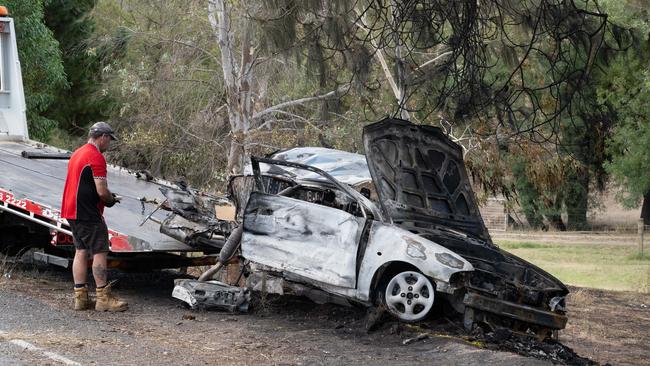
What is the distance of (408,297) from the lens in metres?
8.70

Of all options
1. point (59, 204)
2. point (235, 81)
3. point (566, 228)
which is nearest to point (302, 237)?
point (59, 204)

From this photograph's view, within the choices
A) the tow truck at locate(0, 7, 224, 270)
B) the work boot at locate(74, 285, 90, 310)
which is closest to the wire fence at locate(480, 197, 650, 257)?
the tow truck at locate(0, 7, 224, 270)

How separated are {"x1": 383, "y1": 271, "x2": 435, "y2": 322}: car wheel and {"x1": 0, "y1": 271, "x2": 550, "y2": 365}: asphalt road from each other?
0.56ft

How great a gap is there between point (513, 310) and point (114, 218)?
4.43m

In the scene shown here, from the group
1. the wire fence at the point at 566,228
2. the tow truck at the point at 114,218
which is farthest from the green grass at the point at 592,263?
the tow truck at the point at 114,218

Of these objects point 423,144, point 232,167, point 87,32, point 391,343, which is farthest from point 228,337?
point 87,32

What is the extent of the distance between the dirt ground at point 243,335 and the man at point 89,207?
35 centimetres

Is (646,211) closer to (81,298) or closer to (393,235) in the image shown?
(393,235)

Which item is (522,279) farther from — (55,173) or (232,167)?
(232,167)

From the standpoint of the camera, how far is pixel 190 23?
899 inches

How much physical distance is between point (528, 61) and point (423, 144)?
30.3 ft

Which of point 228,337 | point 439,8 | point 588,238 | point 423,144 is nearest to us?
point 228,337

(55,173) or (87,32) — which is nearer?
(55,173)

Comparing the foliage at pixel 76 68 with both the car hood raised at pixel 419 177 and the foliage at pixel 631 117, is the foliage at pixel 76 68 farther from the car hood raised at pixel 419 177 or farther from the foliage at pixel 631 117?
the car hood raised at pixel 419 177
